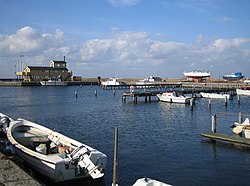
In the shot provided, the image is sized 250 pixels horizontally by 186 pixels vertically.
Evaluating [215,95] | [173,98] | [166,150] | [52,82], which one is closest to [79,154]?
[166,150]

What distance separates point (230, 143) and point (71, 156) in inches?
506

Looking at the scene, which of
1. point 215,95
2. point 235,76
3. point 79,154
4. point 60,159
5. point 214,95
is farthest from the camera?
point 235,76

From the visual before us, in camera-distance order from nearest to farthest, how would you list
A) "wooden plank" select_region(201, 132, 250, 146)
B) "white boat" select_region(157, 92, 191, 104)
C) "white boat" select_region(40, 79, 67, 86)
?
"wooden plank" select_region(201, 132, 250, 146)
"white boat" select_region(157, 92, 191, 104)
"white boat" select_region(40, 79, 67, 86)

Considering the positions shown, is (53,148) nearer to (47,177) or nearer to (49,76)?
(47,177)

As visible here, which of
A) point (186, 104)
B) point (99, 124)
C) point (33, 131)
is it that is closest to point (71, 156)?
point (33, 131)

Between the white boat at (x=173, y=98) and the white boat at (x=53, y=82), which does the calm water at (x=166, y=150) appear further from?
the white boat at (x=53, y=82)

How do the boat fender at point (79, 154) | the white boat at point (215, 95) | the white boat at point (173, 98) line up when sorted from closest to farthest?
1. the boat fender at point (79, 154)
2. the white boat at point (173, 98)
3. the white boat at point (215, 95)

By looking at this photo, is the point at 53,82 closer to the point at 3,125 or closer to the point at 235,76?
the point at 235,76

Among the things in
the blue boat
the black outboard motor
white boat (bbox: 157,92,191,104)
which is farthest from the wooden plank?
the blue boat

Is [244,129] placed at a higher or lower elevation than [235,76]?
lower

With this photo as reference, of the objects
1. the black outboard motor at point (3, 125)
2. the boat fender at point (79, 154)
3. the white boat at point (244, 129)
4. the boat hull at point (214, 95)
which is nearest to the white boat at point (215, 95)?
the boat hull at point (214, 95)

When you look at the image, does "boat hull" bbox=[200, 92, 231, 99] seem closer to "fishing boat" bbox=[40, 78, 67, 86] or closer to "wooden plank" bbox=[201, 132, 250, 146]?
"wooden plank" bbox=[201, 132, 250, 146]

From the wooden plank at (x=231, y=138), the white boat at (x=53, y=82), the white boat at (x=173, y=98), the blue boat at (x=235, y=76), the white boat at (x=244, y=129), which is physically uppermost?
the blue boat at (x=235, y=76)

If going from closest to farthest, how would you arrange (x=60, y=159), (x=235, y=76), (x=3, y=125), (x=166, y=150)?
(x=60, y=159) < (x=166, y=150) < (x=3, y=125) < (x=235, y=76)
